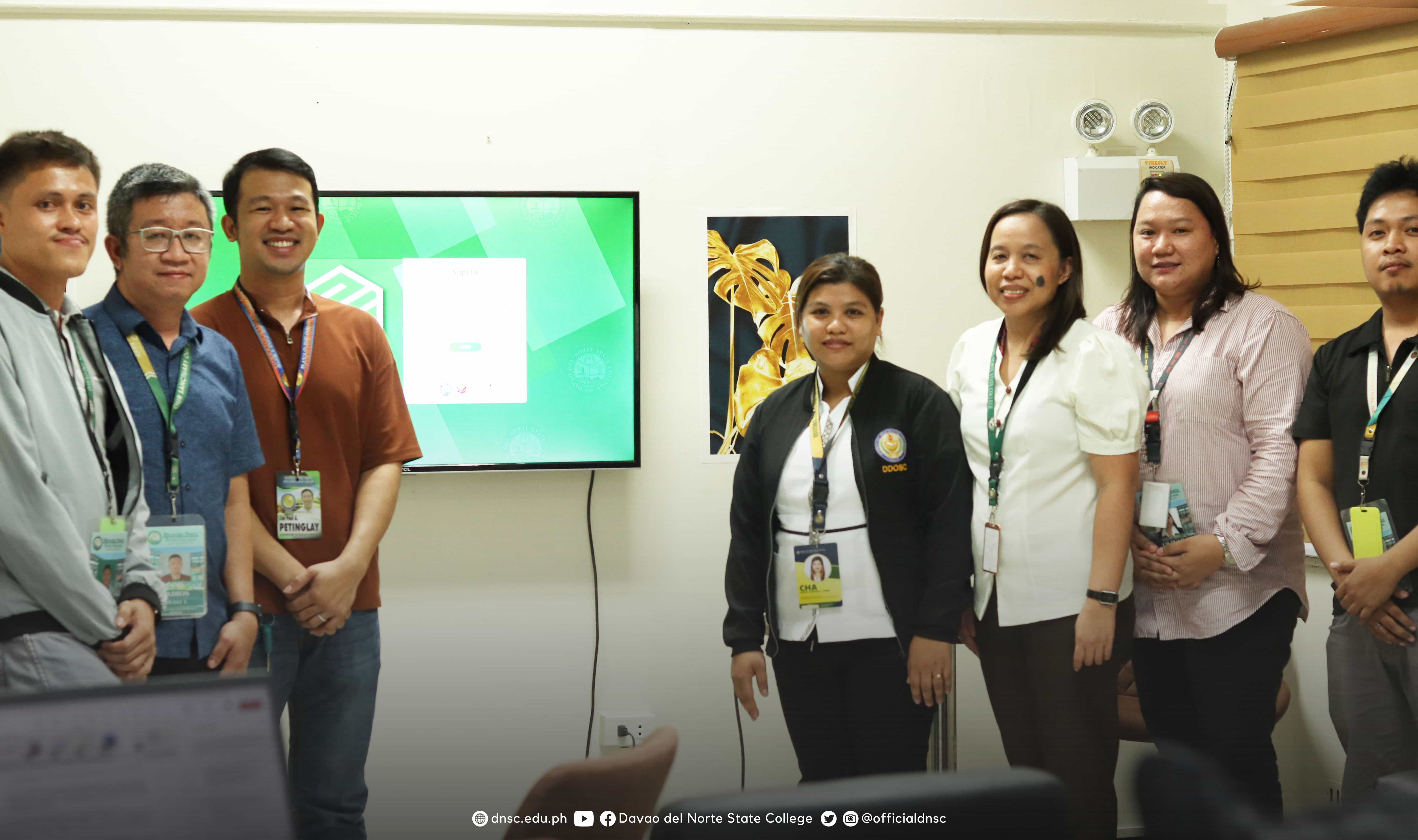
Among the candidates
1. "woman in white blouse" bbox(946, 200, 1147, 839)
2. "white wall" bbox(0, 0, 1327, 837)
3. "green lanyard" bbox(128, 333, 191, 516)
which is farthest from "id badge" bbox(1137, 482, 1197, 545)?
"green lanyard" bbox(128, 333, 191, 516)

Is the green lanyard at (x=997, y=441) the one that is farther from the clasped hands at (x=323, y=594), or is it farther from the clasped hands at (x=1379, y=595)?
the clasped hands at (x=323, y=594)

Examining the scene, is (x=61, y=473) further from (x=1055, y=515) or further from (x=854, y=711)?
(x=1055, y=515)

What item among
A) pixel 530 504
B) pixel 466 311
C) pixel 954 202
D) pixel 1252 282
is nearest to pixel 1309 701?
→ pixel 1252 282

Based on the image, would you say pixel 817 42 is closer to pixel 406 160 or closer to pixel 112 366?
pixel 406 160

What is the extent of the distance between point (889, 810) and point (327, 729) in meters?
1.77

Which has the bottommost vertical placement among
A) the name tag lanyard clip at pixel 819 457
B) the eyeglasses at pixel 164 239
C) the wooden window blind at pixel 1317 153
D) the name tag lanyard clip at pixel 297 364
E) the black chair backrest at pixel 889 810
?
the black chair backrest at pixel 889 810

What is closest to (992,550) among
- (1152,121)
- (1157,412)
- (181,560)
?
(1157,412)

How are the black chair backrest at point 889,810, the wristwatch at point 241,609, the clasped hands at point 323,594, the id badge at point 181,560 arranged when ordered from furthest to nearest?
the clasped hands at point 323,594, the wristwatch at point 241,609, the id badge at point 181,560, the black chair backrest at point 889,810

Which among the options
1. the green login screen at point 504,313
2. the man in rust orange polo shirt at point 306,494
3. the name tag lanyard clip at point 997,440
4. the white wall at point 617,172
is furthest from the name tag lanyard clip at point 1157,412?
the man in rust orange polo shirt at point 306,494

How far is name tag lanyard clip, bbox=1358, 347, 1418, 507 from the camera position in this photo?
209 centimetres

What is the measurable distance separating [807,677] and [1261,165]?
8.35 ft

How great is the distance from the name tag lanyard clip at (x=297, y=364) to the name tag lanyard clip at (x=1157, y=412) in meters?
1.89

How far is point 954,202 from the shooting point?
3.31 metres

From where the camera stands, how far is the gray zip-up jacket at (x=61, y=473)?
158 centimetres
